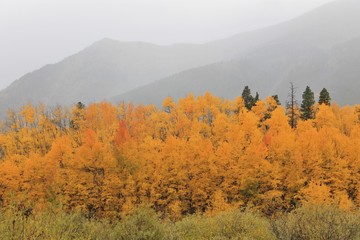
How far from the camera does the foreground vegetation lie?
22.8m

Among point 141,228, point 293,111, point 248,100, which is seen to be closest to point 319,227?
point 141,228

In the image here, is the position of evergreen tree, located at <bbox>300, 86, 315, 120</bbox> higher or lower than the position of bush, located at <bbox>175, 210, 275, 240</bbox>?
higher

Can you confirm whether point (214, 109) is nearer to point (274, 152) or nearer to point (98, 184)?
point (274, 152)

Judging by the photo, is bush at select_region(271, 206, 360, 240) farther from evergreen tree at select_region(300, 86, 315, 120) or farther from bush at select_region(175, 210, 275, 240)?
evergreen tree at select_region(300, 86, 315, 120)

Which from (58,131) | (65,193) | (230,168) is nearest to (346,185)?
(230,168)

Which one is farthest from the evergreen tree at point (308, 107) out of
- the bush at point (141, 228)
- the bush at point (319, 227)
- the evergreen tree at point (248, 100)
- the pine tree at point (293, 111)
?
the bush at point (141, 228)

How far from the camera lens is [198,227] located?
137 feet

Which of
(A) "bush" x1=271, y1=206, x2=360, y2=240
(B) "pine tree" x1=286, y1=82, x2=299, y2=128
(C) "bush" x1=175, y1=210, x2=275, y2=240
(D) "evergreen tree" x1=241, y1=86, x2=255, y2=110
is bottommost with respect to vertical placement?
(C) "bush" x1=175, y1=210, x2=275, y2=240

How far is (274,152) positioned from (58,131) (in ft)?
198

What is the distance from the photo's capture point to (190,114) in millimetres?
101500

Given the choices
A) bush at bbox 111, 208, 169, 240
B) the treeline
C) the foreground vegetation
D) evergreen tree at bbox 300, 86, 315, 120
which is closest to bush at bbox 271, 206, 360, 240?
the foreground vegetation

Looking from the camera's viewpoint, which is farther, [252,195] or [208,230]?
[252,195]

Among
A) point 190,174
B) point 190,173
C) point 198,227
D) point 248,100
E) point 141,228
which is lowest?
point 198,227

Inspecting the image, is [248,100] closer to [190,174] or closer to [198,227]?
[190,174]
